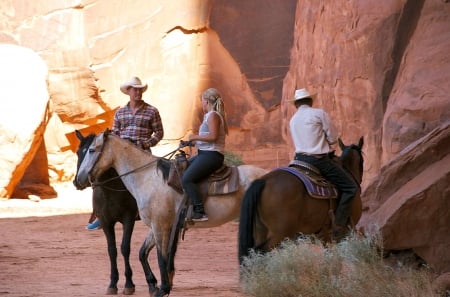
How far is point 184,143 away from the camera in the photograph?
10062 millimetres

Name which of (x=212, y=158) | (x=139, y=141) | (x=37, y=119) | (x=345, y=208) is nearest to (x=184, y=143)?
(x=212, y=158)

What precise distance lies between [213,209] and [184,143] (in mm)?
806

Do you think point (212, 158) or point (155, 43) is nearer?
point (212, 158)

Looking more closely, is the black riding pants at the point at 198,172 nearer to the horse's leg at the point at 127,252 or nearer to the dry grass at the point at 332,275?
the horse's leg at the point at 127,252

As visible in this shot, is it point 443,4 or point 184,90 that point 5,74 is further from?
point 443,4

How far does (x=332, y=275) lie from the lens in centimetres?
758

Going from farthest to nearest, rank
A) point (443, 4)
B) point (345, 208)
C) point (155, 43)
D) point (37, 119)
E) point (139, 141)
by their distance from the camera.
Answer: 1. point (155, 43)
2. point (37, 119)
3. point (443, 4)
4. point (139, 141)
5. point (345, 208)

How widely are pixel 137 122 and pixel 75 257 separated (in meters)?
4.08

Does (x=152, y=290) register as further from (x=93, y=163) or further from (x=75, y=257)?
(x=75, y=257)

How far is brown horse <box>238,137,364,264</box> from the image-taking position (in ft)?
28.6

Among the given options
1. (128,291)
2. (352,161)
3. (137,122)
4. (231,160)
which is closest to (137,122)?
(137,122)

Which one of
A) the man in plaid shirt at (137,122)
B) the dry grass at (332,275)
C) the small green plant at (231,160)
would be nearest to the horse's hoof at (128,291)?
the man in plaid shirt at (137,122)

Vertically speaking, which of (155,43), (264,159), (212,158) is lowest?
(264,159)

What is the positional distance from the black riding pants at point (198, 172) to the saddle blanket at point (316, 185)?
1121 mm
